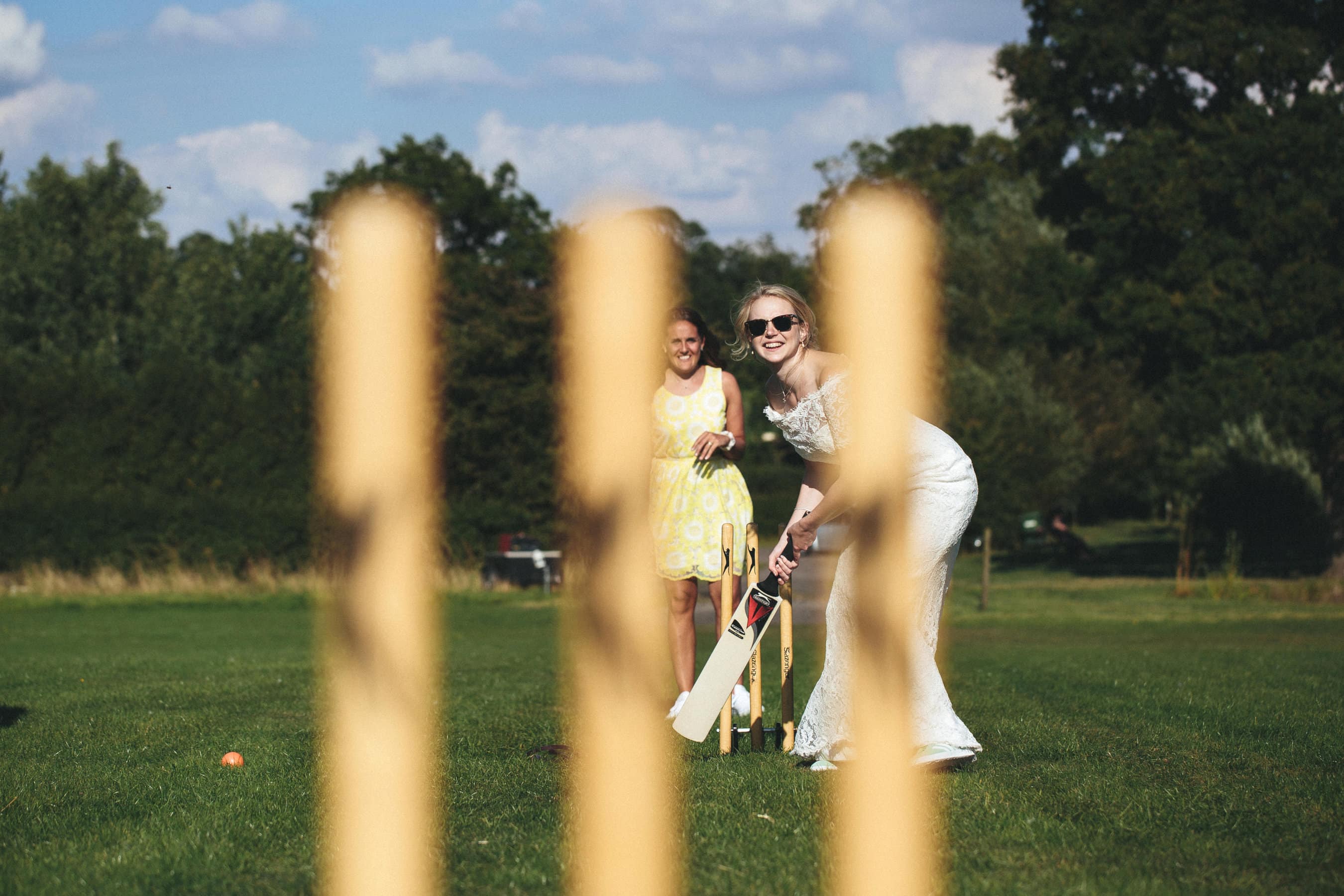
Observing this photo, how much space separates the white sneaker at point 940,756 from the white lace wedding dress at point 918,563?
0.02 meters

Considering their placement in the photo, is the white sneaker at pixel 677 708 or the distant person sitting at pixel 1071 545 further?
the distant person sitting at pixel 1071 545

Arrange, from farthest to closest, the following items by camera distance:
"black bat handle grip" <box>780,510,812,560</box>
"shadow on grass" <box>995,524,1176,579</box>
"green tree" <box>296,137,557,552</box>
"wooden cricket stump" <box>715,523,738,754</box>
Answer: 1. "shadow on grass" <box>995,524,1176,579</box>
2. "green tree" <box>296,137,557,552</box>
3. "wooden cricket stump" <box>715,523,738,754</box>
4. "black bat handle grip" <box>780,510,812,560</box>

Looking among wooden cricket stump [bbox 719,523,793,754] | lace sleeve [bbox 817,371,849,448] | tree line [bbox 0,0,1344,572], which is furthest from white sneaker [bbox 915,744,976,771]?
tree line [bbox 0,0,1344,572]

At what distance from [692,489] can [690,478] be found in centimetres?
6

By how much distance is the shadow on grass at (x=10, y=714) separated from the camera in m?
6.64

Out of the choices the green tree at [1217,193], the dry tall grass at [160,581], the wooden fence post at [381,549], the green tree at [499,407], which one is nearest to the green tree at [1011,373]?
the green tree at [1217,193]

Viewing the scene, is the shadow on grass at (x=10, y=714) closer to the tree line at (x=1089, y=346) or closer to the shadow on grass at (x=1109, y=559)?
the tree line at (x=1089, y=346)

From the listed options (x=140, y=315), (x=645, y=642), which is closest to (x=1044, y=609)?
(x=645, y=642)

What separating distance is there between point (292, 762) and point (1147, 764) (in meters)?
3.23

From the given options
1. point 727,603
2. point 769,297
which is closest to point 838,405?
point 769,297

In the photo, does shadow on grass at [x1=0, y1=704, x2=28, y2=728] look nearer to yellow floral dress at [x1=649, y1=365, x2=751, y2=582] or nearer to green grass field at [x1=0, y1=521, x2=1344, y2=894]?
green grass field at [x1=0, y1=521, x2=1344, y2=894]

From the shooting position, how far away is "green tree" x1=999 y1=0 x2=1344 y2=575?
68.2ft

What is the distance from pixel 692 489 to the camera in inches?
259

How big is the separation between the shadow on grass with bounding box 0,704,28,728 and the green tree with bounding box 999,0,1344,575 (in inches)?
716
